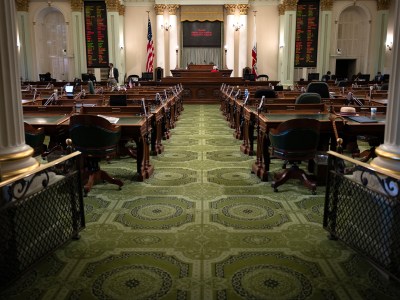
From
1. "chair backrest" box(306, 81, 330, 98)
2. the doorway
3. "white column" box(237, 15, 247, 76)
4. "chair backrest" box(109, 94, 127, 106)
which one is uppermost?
"white column" box(237, 15, 247, 76)

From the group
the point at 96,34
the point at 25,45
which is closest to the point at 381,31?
the point at 96,34

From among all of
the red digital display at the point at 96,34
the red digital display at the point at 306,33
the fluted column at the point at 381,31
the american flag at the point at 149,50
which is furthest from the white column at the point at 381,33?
the red digital display at the point at 96,34

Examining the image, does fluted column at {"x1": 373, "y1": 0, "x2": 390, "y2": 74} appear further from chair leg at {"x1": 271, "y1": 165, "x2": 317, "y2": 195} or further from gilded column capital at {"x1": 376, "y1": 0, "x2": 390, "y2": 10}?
chair leg at {"x1": 271, "y1": 165, "x2": 317, "y2": 195}

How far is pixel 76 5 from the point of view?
19.5m

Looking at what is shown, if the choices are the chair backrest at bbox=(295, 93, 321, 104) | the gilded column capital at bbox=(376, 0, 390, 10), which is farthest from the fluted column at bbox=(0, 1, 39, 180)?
the gilded column capital at bbox=(376, 0, 390, 10)

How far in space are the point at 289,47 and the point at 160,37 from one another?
6.30 m

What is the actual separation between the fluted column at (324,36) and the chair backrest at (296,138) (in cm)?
1609

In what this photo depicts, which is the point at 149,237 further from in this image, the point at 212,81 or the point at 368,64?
the point at 368,64

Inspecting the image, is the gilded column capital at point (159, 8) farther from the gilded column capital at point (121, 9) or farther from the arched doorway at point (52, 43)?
the arched doorway at point (52, 43)

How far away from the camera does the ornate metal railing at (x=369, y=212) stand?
2.91m

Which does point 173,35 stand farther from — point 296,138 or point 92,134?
point 296,138

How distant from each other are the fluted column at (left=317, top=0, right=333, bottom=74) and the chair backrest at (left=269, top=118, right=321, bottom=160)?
1609cm

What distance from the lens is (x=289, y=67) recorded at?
19656 millimetres

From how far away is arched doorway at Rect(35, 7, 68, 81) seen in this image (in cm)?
2033
